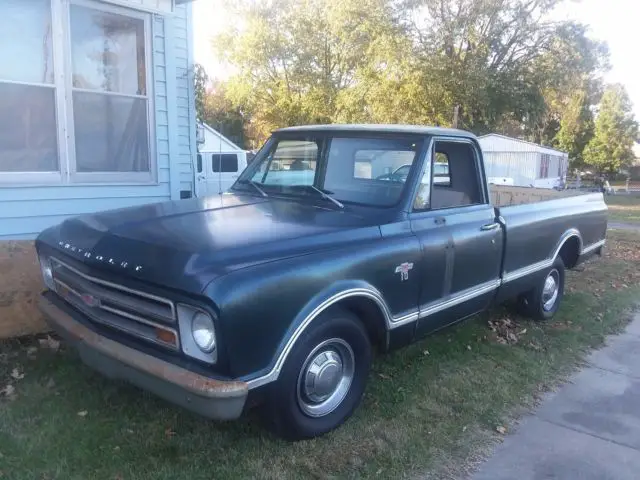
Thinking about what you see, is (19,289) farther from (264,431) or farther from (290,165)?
(264,431)

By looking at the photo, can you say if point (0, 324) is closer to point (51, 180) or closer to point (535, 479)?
point (51, 180)

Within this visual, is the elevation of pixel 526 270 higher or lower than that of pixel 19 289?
higher

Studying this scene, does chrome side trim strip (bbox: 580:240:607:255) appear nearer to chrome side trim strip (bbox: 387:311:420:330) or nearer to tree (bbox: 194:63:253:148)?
chrome side trim strip (bbox: 387:311:420:330)

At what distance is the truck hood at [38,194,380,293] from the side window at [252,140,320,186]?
0.32 metres

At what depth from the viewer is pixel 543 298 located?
574cm

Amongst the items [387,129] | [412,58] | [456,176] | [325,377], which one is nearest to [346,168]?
[387,129]

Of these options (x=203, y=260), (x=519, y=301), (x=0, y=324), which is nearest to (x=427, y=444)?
(x=203, y=260)

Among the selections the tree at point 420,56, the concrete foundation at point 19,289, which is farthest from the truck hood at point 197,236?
the tree at point 420,56

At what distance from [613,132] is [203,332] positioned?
51.1 metres

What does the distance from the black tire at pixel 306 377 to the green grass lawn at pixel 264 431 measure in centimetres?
12

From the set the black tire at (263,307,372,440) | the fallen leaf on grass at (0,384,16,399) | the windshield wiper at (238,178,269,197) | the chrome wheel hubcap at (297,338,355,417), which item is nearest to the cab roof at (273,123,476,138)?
the windshield wiper at (238,178,269,197)

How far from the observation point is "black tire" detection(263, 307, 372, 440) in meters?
2.98

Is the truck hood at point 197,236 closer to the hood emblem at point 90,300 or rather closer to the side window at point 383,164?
the hood emblem at point 90,300

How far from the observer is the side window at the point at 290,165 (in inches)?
169
